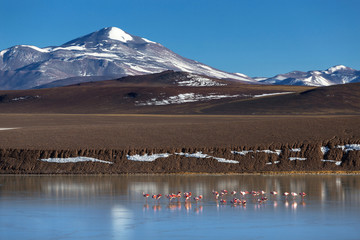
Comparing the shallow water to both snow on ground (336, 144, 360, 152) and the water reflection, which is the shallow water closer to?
the water reflection

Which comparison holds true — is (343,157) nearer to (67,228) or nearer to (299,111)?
(67,228)

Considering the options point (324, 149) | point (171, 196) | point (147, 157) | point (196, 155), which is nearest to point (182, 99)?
point (324, 149)

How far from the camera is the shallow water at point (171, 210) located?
20.6 meters

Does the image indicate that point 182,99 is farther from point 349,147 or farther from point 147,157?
point 147,157

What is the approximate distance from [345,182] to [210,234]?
17018 millimetres

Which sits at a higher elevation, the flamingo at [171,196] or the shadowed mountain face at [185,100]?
the shadowed mountain face at [185,100]

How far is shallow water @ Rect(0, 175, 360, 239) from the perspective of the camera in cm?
2064

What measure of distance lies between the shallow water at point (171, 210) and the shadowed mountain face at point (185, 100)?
84.6 metres

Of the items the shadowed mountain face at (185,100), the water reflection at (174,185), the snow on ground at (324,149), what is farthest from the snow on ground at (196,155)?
the shadowed mountain face at (185,100)

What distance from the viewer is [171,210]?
2566cm

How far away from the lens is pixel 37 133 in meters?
52.6

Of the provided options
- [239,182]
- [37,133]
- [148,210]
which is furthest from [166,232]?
[37,133]

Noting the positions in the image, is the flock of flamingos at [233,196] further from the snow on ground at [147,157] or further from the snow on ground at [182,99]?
the snow on ground at [182,99]

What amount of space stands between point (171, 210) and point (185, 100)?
13513 cm
